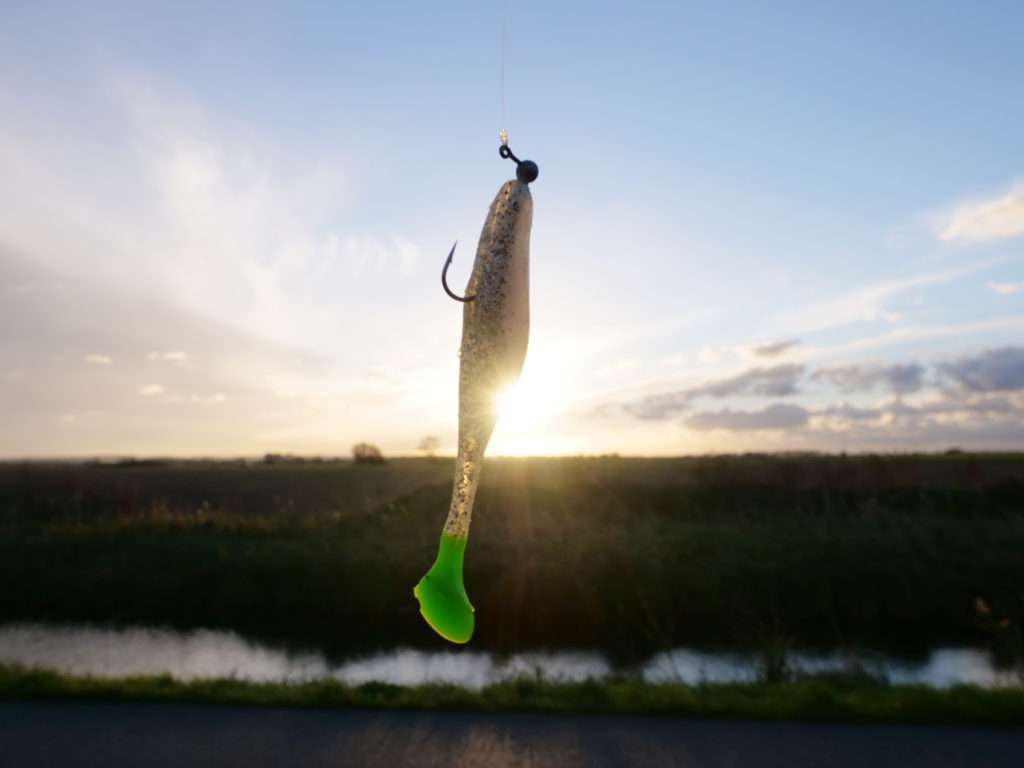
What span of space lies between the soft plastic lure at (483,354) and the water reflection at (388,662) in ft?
43.6

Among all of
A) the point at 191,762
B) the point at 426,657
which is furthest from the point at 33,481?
the point at 191,762

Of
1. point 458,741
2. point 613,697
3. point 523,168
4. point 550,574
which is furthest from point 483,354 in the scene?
point 550,574

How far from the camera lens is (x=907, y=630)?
19.0 meters

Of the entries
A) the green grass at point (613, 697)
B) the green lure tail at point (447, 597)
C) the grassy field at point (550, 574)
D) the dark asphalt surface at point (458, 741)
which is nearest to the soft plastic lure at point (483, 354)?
the green lure tail at point (447, 597)

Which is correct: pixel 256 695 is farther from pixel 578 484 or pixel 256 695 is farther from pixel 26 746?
pixel 578 484

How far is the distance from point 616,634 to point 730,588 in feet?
10.4

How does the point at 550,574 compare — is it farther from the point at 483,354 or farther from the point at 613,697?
the point at 483,354

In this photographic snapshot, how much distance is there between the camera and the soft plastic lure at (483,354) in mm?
2203

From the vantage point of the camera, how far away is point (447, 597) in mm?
2264

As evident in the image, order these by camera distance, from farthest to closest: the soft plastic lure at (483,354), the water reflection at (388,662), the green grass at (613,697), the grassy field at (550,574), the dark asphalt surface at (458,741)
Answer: the grassy field at (550,574), the water reflection at (388,662), the green grass at (613,697), the dark asphalt surface at (458,741), the soft plastic lure at (483,354)

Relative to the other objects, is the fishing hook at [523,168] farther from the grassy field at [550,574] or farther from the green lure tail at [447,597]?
the grassy field at [550,574]

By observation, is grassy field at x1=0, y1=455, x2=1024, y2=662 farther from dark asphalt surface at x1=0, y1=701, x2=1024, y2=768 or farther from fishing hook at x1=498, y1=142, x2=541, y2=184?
fishing hook at x1=498, y1=142, x2=541, y2=184

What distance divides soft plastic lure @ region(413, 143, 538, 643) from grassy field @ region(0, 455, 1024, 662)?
1214 cm

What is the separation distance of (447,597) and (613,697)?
872 cm
